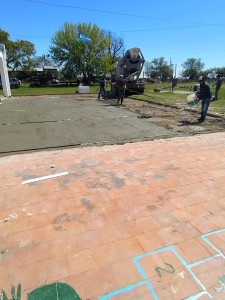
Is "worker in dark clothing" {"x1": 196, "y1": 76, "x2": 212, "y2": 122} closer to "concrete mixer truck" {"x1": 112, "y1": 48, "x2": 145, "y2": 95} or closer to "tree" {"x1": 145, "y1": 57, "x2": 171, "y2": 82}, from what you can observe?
"concrete mixer truck" {"x1": 112, "y1": 48, "x2": 145, "y2": 95}

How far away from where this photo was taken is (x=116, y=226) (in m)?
2.87

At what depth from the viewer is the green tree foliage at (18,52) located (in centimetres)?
4275

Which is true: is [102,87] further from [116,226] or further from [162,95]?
[116,226]

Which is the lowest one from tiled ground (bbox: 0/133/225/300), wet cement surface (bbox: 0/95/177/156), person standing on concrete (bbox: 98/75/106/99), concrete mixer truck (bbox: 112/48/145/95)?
tiled ground (bbox: 0/133/225/300)

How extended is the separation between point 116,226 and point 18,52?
49210 millimetres

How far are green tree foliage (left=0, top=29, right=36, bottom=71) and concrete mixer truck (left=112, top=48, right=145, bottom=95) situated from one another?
111 ft

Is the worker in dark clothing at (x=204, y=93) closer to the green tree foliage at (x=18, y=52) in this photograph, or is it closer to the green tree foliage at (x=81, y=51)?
the green tree foliage at (x=81, y=51)

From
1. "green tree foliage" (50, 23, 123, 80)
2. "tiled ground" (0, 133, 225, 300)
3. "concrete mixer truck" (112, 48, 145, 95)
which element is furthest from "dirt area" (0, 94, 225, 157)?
"green tree foliage" (50, 23, 123, 80)

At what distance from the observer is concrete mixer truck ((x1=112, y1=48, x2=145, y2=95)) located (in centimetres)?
1680

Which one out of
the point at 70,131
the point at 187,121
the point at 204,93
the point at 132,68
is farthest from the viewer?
the point at 132,68

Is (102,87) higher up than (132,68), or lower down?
lower down

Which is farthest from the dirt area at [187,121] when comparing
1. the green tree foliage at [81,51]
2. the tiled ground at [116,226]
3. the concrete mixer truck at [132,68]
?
the green tree foliage at [81,51]

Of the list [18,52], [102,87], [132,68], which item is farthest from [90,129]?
[18,52]

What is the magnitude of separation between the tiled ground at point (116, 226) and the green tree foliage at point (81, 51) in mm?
36544
